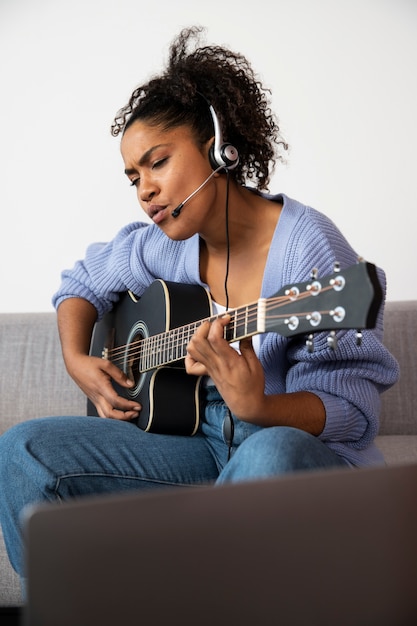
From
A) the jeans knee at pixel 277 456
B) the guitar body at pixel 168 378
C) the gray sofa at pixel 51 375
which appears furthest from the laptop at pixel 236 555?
the gray sofa at pixel 51 375

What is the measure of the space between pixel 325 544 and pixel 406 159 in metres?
1.71

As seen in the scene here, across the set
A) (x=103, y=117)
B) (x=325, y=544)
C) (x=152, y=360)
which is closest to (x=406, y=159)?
(x=103, y=117)

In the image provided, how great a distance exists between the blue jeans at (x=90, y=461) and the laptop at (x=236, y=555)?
1.52ft

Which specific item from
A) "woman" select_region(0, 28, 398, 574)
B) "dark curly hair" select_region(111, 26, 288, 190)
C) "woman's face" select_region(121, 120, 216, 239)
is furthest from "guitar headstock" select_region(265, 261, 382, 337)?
"dark curly hair" select_region(111, 26, 288, 190)

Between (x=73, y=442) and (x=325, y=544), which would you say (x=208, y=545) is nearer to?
(x=325, y=544)

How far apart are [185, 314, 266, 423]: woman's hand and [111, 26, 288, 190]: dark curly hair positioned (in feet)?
1.46

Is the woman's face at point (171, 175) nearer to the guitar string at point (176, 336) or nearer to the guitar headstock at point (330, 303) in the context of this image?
the guitar string at point (176, 336)

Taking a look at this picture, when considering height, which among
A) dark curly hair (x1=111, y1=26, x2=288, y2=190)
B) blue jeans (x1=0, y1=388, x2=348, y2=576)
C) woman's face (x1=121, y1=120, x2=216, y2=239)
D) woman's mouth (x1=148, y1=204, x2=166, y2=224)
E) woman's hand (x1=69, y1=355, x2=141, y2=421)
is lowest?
blue jeans (x1=0, y1=388, x2=348, y2=576)

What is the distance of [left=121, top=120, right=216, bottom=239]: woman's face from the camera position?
1413mm

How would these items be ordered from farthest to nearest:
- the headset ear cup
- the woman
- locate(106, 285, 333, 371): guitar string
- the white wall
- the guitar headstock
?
the white wall < the headset ear cup < the woman < locate(106, 285, 333, 371): guitar string < the guitar headstock

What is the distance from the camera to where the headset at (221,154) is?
140 centimetres

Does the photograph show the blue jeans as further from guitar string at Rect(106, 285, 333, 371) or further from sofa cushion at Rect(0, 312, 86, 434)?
sofa cushion at Rect(0, 312, 86, 434)

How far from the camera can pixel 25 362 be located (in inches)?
83.7

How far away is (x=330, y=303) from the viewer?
1.00m
